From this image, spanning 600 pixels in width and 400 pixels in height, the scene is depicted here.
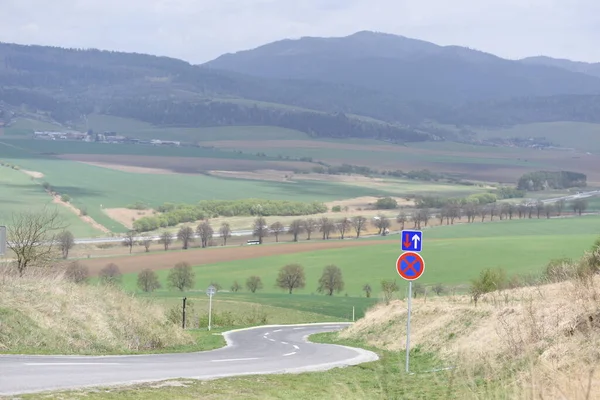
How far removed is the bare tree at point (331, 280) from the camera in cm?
9444

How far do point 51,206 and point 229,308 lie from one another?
63.8 metres

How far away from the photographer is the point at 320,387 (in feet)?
59.8

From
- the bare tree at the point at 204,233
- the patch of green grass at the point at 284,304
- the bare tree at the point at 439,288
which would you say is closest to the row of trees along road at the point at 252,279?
the patch of green grass at the point at 284,304

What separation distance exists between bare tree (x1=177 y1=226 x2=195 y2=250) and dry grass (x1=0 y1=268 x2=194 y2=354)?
79502 mm

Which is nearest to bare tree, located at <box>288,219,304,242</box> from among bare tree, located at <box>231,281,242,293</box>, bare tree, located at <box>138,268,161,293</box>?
bare tree, located at <box>231,281,242,293</box>

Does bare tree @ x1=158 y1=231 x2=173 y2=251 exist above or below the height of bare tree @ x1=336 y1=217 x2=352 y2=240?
below

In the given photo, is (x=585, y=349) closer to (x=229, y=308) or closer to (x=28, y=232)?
(x=28, y=232)

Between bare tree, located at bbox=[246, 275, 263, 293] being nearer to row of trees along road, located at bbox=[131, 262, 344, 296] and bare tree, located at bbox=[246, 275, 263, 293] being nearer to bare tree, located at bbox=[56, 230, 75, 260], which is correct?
row of trees along road, located at bbox=[131, 262, 344, 296]

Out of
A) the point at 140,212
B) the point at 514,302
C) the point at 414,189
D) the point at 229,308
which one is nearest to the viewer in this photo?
the point at 514,302

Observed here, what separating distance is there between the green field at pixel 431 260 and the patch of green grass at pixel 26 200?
21.6 m

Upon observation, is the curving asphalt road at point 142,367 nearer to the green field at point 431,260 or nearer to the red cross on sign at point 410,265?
the red cross on sign at point 410,265

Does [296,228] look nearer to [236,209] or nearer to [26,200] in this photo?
[236,209]

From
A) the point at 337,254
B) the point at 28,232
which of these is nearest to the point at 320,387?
the point at 28,232

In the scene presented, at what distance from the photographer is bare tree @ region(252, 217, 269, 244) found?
120 meters
